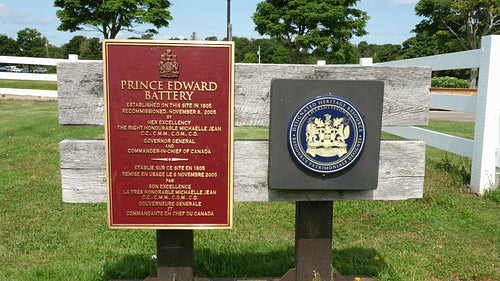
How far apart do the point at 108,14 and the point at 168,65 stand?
30.0 metres

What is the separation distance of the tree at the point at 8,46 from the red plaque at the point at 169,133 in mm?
85134

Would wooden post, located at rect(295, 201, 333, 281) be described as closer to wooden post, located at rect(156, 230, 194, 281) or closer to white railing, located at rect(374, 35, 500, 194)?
wooden post, located at rect(156, 230, 194, 281)

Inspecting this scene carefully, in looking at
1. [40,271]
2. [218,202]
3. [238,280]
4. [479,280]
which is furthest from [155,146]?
[479,280]

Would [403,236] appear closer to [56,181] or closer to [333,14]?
[56,181]

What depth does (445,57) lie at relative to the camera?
5.58 metres

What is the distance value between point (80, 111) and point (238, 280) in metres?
1.56

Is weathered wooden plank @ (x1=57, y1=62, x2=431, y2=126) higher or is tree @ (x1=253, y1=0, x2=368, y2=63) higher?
tree @ (x1=253, y1=0, x2=368, y2=63)

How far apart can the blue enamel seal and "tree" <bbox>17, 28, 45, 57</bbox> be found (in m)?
86.3

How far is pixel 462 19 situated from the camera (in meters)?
37.2

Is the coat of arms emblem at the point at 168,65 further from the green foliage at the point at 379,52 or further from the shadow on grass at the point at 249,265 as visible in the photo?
the green foliage at the point at 379,52

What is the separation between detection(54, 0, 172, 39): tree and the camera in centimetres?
2831

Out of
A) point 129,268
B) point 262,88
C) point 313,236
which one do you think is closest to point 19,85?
point 129,268

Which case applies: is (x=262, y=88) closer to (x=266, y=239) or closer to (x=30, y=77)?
(x=266, y=239)

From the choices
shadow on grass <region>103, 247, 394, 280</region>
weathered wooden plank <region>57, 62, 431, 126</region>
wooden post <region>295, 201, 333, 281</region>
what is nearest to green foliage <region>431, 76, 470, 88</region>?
shadow on grass <region>103, 247, 394, 280</region>
